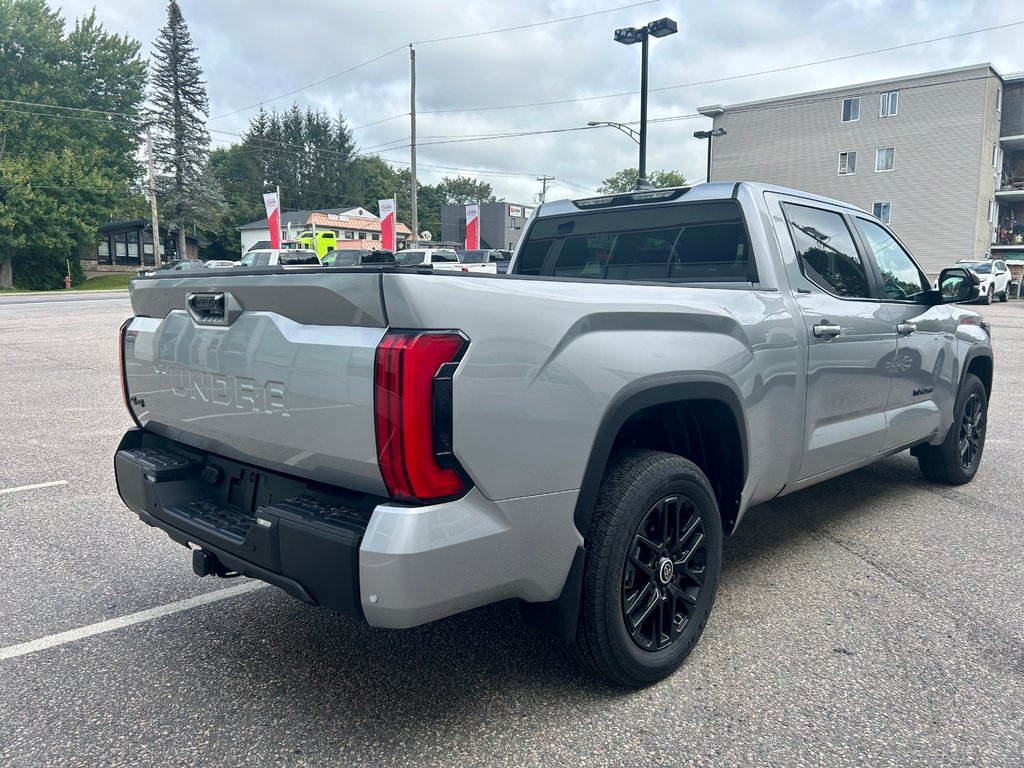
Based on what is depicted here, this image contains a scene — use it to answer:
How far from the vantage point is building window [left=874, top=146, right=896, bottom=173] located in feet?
138

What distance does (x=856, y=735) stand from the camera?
2.47 m

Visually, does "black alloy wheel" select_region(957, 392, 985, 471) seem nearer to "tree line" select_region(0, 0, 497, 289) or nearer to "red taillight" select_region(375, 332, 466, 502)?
"red taillight" select_region(375, 332, 466, 502)

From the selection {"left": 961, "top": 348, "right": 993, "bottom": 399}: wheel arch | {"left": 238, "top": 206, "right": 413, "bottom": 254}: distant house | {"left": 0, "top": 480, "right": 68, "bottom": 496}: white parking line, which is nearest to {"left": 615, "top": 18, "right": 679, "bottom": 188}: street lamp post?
{"left": 961, "top": 348, "right": 993, "bottom": 399}: wheel arch

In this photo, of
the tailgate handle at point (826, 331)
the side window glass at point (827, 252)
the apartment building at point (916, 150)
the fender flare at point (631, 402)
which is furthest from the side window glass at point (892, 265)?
the apartment building at point (916, 150)

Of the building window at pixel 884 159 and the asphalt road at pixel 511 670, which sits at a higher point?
the building window at pixel 884 159

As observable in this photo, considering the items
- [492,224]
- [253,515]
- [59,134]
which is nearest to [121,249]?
[59,134]

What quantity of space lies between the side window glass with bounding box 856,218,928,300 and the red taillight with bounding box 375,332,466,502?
10.7ft

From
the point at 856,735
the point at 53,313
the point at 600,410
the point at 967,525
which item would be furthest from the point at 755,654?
the point at 53,313

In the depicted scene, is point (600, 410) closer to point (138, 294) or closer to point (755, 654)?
point (755, 654)

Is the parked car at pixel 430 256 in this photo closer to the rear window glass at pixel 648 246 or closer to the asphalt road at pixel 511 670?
the rear window glass at pixel 648 246

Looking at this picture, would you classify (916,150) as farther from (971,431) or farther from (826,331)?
(826,331)

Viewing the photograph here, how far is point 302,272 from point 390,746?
148cm

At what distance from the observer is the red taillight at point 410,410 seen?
202 cm

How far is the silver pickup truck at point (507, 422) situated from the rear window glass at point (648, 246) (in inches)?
0.8
